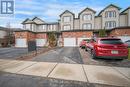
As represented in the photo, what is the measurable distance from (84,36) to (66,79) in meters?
31.6

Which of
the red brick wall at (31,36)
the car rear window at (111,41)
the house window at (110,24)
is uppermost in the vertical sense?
the house window at (110,24)

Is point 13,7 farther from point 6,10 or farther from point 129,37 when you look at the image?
point 129,37

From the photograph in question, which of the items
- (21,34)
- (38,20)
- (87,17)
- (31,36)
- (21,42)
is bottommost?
→ (21,42)

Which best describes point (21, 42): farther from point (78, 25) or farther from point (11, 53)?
point (11, 53)

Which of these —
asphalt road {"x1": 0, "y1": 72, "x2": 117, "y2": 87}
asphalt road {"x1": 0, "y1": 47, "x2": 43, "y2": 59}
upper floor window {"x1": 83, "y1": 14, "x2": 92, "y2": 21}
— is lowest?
asphalt road {"x1": 0, "y1": 72, "x2": 117, "y2": 87}

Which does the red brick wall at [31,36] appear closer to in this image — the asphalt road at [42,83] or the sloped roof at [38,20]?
the sloped roof at [38,20]

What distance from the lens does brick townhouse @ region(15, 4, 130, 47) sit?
3795cm

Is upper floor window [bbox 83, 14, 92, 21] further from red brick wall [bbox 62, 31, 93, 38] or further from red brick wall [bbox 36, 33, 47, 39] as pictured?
red brick wall [bbox 36, 33, 47, 39]

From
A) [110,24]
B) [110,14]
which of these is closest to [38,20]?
[110,14]

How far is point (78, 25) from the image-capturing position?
47.3 m

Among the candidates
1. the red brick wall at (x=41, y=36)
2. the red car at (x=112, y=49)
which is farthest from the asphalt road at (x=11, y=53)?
the red brick wall at (x=41, y=36)

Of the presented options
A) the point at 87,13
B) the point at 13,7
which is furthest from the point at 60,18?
the point at 13,7

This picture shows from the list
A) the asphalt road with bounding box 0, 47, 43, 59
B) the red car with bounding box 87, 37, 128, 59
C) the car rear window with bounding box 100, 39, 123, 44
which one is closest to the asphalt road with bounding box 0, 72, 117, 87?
the red car with bounding box 87, 37, 128, 59

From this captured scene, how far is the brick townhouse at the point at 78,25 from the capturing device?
37950mm
